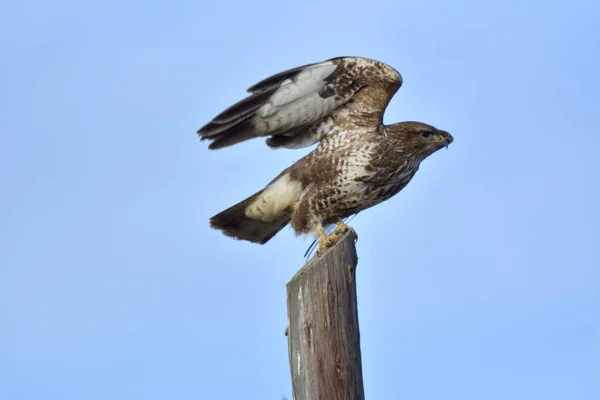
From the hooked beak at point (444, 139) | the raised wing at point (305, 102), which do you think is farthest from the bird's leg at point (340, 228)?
the hooked beak at point (444, 139)

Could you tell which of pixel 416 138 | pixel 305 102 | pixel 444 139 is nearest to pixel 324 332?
pixel 305 102

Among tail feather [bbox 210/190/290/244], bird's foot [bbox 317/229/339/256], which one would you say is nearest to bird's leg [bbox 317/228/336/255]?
bird's foot [bbox 317/229/339/256]

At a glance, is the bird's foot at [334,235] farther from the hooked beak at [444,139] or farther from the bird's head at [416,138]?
the hooked beak at [444,139]

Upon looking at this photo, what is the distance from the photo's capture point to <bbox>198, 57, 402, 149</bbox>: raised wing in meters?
6.54

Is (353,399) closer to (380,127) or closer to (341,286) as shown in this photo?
(341,286)

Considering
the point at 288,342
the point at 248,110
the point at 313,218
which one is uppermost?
the point at 248,110

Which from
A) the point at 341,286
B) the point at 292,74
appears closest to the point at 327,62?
the point at 292,74

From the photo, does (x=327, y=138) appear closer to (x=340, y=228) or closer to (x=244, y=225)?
(x=340, y=228)

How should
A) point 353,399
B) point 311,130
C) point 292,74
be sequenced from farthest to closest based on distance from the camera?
point 311,130 < point 292,74 < point 353,399

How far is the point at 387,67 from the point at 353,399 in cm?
322

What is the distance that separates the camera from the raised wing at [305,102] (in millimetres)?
6539

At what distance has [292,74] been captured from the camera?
655 centimetres

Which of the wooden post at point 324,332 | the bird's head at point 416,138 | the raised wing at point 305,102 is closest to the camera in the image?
the wooden post at point 324,332

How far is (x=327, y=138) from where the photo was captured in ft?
22.7
